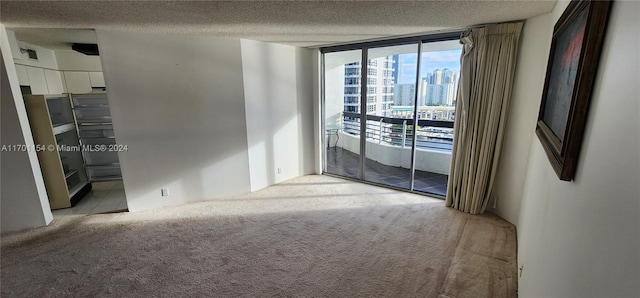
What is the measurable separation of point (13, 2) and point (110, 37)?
972 mm

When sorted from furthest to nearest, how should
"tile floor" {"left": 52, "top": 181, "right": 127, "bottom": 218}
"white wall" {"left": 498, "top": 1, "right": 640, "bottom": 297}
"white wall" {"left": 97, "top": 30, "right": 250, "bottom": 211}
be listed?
"tile floor" {"left": 52, "top": 181, "right": 127, "bottom": 218}
"white wall" {"left": 97, "top": 30, "right": 250, "bottom": 211}
"white wall" {"left": 498, "top": 1, "right": 640, "bottom": 297}

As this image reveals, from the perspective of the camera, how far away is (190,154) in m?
3.63

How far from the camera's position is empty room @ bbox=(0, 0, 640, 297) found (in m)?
1.01

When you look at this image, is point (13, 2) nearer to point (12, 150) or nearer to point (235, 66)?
point (12, 150)

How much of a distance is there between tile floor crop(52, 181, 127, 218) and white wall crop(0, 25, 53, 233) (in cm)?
37

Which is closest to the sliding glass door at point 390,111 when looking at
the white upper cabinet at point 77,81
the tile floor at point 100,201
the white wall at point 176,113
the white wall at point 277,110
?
the white wall at point 277,110

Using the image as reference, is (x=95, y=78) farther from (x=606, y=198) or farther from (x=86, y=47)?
(x=606, y=198)

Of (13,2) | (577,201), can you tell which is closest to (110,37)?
(13,2)

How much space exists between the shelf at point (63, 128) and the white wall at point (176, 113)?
3.81 feet

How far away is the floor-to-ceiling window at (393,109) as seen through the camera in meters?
3.72

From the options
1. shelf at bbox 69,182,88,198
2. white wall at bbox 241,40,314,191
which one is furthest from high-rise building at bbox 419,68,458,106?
shelf at bbox 69,182,88,198

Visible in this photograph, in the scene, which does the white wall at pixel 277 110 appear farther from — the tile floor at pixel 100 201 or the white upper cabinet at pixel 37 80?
the white upper cabinet at pixel 37 80

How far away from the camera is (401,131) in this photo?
15.1 feet

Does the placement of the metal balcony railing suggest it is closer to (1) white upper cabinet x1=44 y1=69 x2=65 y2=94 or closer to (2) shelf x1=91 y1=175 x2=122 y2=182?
(2) shelf x1=91 y1=175 x2=122 y2=182
